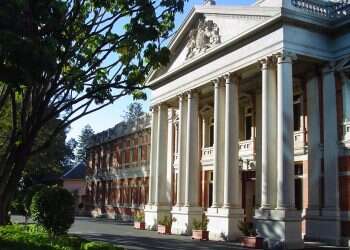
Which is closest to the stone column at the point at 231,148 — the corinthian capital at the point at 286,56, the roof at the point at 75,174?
the corinthian capital at the point at 286,56

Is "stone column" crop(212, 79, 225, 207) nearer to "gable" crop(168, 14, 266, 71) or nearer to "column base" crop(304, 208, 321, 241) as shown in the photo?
"gable" crop(168, 14, 266, 71)

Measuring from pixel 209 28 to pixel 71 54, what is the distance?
44.1 ft

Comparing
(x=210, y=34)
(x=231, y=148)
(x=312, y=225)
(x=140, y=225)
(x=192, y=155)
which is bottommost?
(x=140, y=225)

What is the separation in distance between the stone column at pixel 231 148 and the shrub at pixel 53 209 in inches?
334

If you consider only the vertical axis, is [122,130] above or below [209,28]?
below

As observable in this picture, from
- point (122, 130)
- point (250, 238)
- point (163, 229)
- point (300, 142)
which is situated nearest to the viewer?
point (250, 238)

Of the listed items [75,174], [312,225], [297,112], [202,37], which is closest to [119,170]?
[75,174]

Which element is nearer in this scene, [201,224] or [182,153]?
[201,224]

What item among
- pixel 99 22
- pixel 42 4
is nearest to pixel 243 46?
pixel 99 22

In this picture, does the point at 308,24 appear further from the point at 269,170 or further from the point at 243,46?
the point at 269,170

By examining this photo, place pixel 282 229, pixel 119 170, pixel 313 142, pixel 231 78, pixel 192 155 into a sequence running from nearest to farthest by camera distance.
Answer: pixel 282 229
pixel 313 142
pixel 231 78
pixel 192 155
pixel 119 170

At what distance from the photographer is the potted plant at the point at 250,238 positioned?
64.3 ft

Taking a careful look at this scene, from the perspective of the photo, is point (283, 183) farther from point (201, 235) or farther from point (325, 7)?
point (325, 7)

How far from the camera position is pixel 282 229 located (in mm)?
18797
